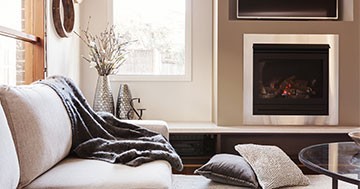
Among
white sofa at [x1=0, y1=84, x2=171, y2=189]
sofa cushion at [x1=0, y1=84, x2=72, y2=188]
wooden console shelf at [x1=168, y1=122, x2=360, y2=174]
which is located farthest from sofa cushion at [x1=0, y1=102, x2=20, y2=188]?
wooden console shelf at [x1=168, y1=122, x2=360, y2=174]

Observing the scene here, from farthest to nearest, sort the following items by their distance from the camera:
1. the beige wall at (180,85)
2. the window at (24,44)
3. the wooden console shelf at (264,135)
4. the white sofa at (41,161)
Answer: the beige wall at (180,85) → the wooden console shelf at (264,135) → the window at (24,44) → the white sofa at (41,161)

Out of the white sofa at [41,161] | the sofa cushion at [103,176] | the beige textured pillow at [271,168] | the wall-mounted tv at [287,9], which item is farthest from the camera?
the wall-mounted tv at [287,9]

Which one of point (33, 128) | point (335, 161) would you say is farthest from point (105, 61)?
point (335, 161)

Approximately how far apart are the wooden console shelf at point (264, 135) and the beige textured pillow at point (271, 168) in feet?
1.26

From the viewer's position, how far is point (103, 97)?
3.85 m

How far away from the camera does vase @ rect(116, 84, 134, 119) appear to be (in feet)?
13.0

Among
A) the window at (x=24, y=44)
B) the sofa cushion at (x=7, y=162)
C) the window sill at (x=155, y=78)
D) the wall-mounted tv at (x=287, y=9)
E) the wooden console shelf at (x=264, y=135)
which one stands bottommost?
the wooden console shelf at (x=264, y=135)

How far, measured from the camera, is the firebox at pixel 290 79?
3.88 metres

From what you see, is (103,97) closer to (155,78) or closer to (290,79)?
(155,78)

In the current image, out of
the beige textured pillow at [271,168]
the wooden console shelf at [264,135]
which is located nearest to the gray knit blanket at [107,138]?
the beige textured pillow at [271,168]

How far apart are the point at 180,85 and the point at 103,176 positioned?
2545mm

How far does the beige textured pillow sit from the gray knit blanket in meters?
0.88

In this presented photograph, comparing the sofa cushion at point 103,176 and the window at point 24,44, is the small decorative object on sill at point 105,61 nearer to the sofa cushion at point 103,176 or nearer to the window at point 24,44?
the window at point 24,44

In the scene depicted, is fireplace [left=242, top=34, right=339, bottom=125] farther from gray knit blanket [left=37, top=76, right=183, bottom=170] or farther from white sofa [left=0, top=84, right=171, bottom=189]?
white sofa [left=0, top=84, right=171, bottom=189]
